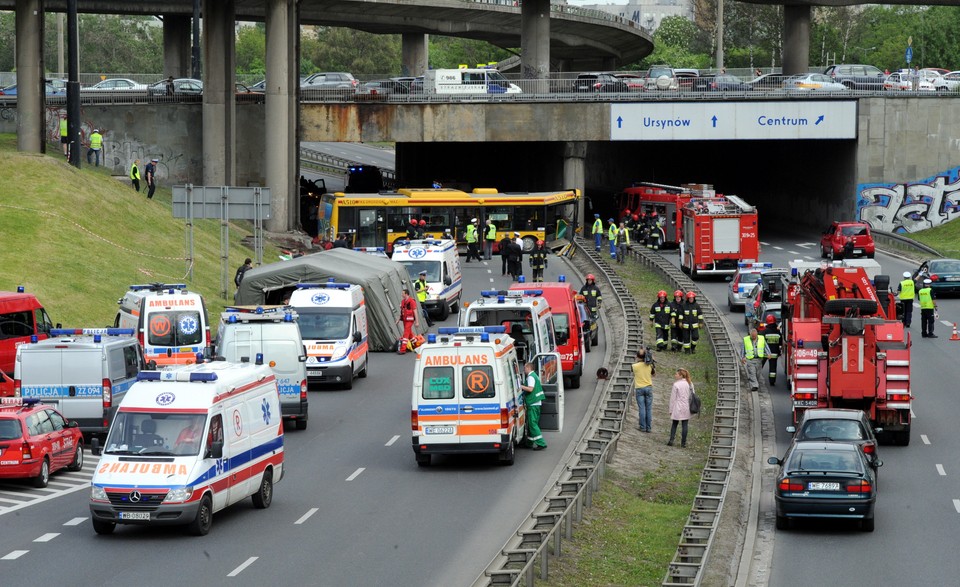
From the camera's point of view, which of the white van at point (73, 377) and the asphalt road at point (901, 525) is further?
the white van at point (73, 377)

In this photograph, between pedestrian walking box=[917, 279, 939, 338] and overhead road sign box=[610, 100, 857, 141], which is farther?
overhead road sign box=[610, 100, 857, 141]

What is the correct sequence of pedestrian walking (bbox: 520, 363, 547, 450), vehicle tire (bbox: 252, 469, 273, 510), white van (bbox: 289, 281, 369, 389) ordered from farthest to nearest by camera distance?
1. white van (bbox: 289, 281, 369, 389)
2. pedestrian walking (bbox: 520, 363, 547, 450)
3. vehicle tire (bbox: 252, 469, 273, 510)

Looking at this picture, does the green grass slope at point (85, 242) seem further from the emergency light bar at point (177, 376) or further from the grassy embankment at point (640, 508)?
the emergency light bar at point (177, 376)

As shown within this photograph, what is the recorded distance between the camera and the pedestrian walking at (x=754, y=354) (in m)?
35.7

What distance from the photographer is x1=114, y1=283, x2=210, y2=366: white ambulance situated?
33188 mm

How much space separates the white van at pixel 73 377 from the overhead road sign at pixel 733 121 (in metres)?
47.3

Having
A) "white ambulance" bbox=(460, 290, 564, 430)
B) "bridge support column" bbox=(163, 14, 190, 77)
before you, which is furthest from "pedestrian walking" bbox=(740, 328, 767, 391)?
"bridge support column" bbox=(163, 14, 190, 77)

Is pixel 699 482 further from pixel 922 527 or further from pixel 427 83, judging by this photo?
pixel 427 83

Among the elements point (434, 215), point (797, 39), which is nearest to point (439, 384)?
point (434, 215)

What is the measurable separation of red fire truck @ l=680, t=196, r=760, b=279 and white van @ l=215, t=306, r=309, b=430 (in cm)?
2709

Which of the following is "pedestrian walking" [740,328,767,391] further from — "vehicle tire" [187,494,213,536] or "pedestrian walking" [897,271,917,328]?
A: "vehicle tire" [187,494,213,536]

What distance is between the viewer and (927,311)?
139 feet

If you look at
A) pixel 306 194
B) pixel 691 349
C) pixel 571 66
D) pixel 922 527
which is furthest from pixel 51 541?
pixel 571 66

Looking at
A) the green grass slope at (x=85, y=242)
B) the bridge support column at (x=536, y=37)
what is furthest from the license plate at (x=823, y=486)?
the bridge support column at (x=536, y=37)
